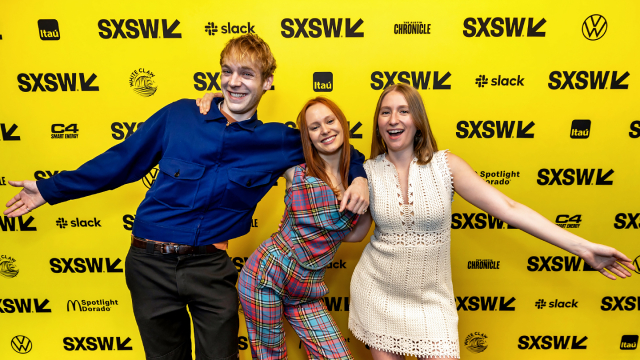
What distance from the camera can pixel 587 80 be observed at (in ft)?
7.31

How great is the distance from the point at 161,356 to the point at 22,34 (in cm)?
219

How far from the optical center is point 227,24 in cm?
219

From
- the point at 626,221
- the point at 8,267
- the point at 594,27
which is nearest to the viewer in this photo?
the point at 594,27

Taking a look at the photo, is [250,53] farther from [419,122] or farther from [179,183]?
[419,122]

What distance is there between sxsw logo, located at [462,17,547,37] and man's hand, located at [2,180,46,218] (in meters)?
2.53

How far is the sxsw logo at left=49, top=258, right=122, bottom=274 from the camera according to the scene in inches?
97.2

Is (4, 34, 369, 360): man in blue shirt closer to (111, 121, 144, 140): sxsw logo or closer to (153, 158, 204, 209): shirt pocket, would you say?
(153, 158, 204, 209): shirt pocket

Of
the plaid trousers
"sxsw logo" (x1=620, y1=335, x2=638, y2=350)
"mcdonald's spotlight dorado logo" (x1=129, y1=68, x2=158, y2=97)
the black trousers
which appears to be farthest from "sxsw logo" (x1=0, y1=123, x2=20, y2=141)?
"sxsw logo" (x1=620, y1=335, x2=638, y2=350)

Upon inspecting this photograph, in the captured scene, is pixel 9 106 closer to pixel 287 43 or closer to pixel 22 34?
pixel 22 34

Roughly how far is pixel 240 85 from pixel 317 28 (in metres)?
0.90

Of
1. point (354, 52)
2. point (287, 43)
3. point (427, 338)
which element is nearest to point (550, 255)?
point (427, 338)

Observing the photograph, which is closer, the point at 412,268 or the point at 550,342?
the point at 412,268

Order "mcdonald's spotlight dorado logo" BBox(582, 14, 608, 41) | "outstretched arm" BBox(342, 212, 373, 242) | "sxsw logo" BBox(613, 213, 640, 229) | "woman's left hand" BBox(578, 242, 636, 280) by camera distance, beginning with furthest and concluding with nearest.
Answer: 1. "sxsw logo" BBox(613, 213, 640, 229)
2. "mcdonald's spotlight dorado logo" BBox(582, 14, 608, 41)
3. "outstretched arm" BBox(342, 212, 373, 242)
4. "woman's left hand" BBox(578, 242, 636, 280)

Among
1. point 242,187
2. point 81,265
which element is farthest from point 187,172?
point 81,265
